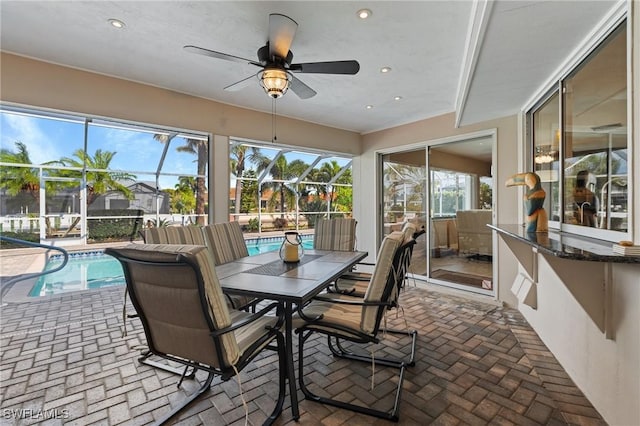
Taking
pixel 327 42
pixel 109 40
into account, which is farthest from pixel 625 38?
pixel 109 40

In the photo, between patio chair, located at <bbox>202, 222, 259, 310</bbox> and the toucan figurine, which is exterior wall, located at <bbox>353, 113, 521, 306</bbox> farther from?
patio chair, located at <bbox>202, 222, 259, 310</bbox>

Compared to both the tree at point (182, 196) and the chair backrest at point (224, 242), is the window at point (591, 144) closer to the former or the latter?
the chair backrest at point (224, 242)

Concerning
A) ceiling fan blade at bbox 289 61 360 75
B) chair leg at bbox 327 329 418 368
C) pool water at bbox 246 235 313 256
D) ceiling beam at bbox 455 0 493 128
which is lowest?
chair leg at bbox 327 329 418 368

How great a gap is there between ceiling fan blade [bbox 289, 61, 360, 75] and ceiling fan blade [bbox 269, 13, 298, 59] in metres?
0.15

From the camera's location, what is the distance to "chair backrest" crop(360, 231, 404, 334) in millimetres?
1725

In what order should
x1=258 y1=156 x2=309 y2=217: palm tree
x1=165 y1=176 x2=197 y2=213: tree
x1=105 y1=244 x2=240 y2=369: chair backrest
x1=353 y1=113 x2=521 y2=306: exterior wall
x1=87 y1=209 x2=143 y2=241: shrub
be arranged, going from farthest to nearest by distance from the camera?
x1=258 y1=156 x2=309 y2=217: palm tree → x1=165 y1=176 x2=197 y2=213: tree → x1=87 y1=209 x2=143 y2=241: shrub → x1=353 y1=113 x2=521 y2=306: exterior wall → x1=105 y1=244 x2=240 y2=369: chair backrest

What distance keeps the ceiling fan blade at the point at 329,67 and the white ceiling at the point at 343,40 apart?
35cm

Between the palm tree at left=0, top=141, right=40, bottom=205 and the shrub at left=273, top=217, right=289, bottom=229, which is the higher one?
the palm tree at left=0, top=141, right=40, bottom=205

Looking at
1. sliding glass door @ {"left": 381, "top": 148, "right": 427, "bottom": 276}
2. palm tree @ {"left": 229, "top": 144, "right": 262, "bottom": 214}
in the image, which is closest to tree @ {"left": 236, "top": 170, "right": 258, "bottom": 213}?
palm tree @ {"left": 229, "top": 144, "right": 262, "bottom": 214}

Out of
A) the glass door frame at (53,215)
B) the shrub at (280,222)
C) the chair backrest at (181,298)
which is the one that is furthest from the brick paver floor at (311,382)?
the shrub at (280,222)

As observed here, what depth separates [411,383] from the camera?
2.10 metres

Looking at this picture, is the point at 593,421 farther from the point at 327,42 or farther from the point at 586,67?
the point at 327,42

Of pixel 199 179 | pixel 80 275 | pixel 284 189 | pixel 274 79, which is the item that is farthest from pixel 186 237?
pixel 284 189

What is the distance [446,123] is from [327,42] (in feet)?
8.62
